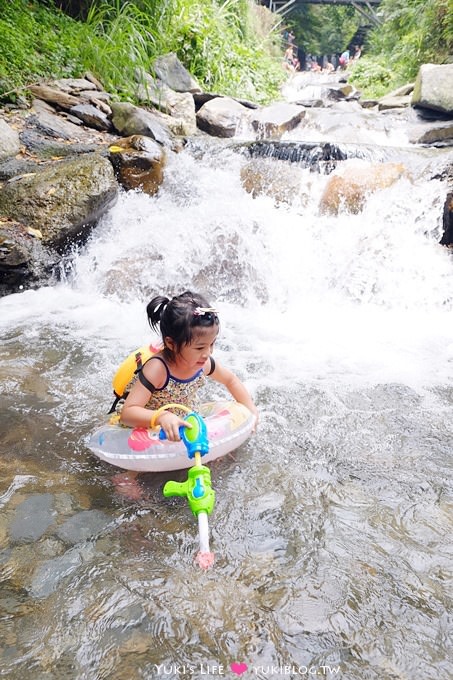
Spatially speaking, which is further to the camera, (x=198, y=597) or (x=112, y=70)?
(x=112, y=70)

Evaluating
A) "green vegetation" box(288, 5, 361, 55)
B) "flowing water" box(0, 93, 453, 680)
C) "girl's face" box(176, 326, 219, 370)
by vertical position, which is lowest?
"flowing water" box(0, 93, 453, 680)

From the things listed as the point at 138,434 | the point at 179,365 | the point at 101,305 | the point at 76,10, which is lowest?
the point at 101,305

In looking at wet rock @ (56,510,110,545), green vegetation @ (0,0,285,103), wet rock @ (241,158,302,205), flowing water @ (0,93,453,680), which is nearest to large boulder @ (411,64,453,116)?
green vegetation @ (0,0,285,103)

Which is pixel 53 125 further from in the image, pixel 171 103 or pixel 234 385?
pixel 234 385

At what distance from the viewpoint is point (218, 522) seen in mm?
1965

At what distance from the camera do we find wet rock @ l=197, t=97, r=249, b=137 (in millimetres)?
8891

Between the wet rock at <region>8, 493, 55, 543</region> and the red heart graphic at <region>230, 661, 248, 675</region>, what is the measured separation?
86cm

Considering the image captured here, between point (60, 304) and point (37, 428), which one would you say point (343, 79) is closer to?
point (60, 304)

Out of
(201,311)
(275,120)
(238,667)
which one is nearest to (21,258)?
(201,311)

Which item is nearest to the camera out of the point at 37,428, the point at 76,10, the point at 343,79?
the point at 37,428

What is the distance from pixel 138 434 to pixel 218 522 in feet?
1.79

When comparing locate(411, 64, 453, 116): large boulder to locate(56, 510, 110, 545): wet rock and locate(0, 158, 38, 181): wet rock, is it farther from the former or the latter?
locate(56, 510, 110, 545): wet rock

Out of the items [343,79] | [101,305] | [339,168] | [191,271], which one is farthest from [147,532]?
[343,79]

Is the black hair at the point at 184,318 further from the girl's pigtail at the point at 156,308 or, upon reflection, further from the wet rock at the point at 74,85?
the wet rock at the point at 74,85
